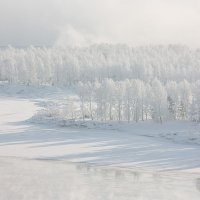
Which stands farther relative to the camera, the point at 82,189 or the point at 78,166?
the point at 78,166

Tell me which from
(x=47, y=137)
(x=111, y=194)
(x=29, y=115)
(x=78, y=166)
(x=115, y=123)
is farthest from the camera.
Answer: (x=29, y=115)

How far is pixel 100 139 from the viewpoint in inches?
4117

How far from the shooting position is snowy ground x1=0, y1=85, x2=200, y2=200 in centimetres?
5947

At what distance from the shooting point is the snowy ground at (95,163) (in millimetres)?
59469

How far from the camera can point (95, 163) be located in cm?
8012

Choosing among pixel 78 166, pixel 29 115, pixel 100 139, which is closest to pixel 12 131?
pixel 100 139

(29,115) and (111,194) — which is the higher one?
(29,115)

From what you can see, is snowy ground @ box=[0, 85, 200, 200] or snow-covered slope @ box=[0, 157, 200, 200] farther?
snowy ground @ box=[0, 85, 200, 200]

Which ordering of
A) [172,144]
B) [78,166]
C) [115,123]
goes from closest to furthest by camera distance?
[78,166]
[172,144]
[115,123]

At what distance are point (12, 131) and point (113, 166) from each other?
39502 mm

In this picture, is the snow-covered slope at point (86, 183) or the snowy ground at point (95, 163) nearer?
the snow-covered slope at point (86, 183)

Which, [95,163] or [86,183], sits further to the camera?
[95,163]

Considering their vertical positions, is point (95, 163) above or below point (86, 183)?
above

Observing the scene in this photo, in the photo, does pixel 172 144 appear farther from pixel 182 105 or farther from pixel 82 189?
pixel 82 189
